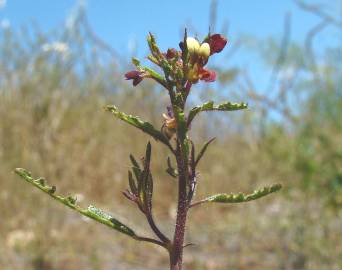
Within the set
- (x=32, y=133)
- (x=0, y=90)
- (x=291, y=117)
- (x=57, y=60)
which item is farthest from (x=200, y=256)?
(x=0, y=90)

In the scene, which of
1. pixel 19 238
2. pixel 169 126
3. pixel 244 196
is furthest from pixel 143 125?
pixel 19 238

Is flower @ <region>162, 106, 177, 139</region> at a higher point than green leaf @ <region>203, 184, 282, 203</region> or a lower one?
higher

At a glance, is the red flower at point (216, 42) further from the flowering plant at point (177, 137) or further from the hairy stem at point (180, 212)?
the hairy stem at point (180, 212)

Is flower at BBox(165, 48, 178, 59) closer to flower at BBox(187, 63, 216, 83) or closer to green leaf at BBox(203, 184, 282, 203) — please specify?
flower at BBox(187, 63, 216, 83)

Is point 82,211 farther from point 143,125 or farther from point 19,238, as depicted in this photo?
point 19,238

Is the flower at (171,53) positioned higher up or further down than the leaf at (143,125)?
higher up

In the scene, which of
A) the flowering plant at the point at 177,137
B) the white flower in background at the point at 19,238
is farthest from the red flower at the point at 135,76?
the white flower in background at the point at 19,238

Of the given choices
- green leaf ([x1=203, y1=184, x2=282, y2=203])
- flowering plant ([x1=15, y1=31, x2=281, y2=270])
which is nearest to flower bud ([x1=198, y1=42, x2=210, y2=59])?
flowering plant ([x1=15, y1=31, x2=281, y2=270])

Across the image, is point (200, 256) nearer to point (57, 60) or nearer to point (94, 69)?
point (57, 60)
